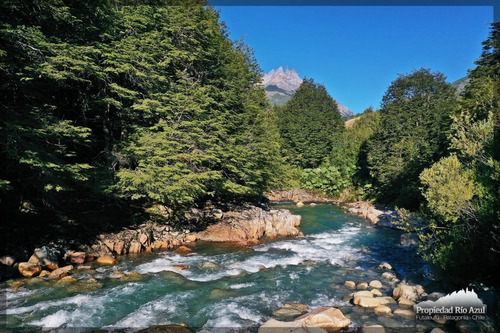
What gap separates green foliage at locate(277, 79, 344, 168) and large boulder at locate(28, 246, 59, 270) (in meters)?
39.2

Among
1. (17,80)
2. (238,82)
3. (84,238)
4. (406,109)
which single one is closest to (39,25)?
(17,80)

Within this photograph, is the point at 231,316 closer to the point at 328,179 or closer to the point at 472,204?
the point at 472,204

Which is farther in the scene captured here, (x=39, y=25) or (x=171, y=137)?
(x=171, y=137)

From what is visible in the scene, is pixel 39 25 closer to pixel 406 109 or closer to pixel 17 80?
pixel 17 80

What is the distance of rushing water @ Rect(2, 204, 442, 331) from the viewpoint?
9.23 m

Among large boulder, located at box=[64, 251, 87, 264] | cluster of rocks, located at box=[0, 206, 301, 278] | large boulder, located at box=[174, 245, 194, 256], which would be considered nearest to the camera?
cluster of rocks, located at box=[0, 206, 301, 278]

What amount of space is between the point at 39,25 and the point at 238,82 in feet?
49.0

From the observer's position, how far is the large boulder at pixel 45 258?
40.7 ft

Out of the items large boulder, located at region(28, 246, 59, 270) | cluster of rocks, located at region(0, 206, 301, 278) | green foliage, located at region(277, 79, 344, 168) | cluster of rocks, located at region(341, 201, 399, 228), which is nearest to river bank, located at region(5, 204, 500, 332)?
cluster of rocks, located at region(0, 206, 301, 278)

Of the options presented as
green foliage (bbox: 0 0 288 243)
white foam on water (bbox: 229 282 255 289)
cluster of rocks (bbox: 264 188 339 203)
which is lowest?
white foam on water (bbox: 229 282 255 289)

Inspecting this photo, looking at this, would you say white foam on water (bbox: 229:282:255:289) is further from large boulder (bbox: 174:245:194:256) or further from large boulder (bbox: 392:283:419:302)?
large boulder (bbox: 392:283:419:302)

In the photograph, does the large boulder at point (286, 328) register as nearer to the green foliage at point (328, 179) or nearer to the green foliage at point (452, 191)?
the green foliage at point (452, 191)

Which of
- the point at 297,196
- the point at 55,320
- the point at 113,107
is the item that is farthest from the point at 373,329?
the point at 297,196

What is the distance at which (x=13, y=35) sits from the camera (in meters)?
10.7
